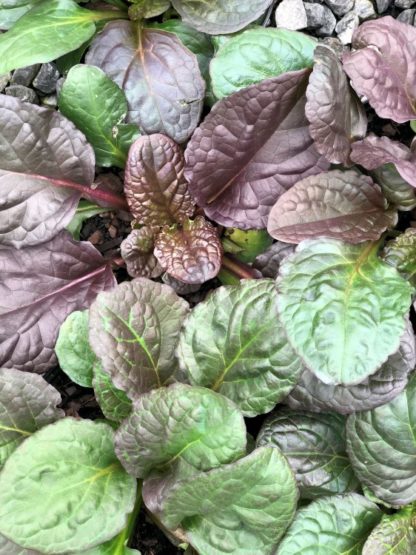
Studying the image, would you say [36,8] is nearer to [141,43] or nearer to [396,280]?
[141,43]

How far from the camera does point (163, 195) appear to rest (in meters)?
1.23

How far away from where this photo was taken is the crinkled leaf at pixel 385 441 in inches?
43.3

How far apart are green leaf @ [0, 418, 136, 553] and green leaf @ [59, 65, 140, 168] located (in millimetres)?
460

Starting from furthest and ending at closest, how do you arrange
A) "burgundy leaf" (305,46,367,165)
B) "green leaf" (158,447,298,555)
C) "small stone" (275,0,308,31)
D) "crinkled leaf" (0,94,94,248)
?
"small stone" (275,0,308,31) < "crinkled leaf" (0,94,94,248) < "burgundy leaf" (305,46,367,165) < "green leaf" (158,447,298,555)

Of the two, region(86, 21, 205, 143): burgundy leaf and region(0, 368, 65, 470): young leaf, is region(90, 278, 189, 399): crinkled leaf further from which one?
region(86, 21, 205, 143): burgundy leaf

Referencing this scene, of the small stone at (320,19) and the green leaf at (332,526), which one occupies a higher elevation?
the small stone at (320,19)

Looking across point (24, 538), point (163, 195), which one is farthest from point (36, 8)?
point (24, 538)

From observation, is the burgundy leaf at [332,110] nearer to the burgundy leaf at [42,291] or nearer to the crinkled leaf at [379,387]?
the crinkled leaf at [379,387]

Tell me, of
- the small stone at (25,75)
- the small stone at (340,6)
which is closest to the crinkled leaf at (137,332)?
the small stone at (25,75)

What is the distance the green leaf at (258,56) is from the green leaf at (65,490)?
0.57m

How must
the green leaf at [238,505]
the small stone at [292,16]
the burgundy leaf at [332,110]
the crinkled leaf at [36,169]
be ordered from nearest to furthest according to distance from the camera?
the green leaf at [238,505]
the burgundy leaf at [332,110]
the crinkled leaf at [36,169]
the small stone at [292,16]

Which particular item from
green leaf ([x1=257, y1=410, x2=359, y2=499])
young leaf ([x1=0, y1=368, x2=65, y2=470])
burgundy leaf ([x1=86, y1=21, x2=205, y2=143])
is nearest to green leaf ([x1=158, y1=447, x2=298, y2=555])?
green leaf ([x1=257, y1=410, x2=359, y2=499])

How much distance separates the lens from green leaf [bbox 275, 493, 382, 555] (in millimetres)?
1067

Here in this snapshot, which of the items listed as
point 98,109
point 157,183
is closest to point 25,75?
point 98,109
